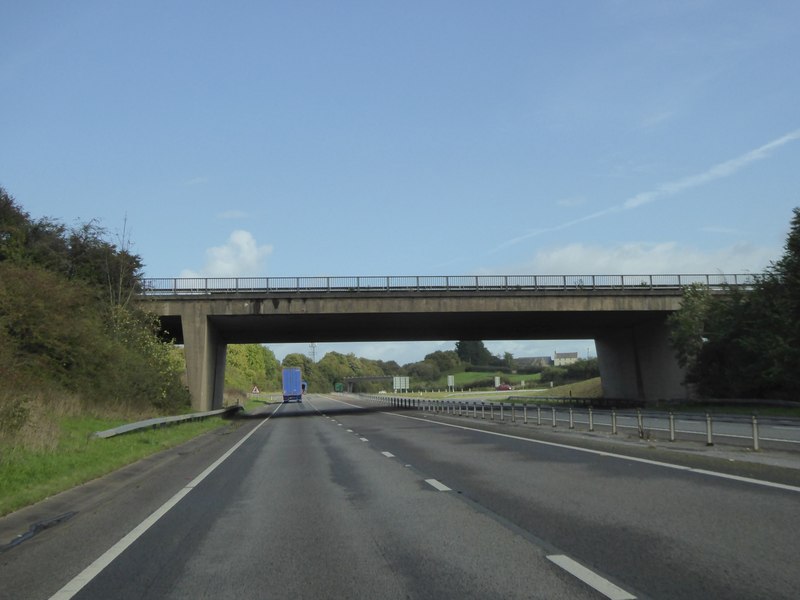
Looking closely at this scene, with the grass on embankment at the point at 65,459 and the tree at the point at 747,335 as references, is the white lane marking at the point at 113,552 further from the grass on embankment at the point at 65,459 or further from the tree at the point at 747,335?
the tree at the point at 747,335

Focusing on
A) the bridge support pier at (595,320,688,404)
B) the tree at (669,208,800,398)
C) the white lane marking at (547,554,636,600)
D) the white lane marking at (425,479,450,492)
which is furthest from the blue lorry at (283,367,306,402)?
the white lane marking at (547,554,636,600)

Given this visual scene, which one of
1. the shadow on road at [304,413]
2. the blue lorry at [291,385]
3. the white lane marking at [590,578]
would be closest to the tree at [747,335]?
the shadow on road at [304,413]

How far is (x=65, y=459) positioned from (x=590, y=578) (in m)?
13.2

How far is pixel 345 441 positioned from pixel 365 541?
18923 millimetres

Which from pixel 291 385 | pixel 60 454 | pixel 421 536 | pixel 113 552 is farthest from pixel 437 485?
pixel 291 385

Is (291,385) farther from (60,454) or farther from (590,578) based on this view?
(590,578)

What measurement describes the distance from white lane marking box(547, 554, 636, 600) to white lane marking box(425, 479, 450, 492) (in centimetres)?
532

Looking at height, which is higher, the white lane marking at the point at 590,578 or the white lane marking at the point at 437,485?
the white lane marking at the point at 590,578

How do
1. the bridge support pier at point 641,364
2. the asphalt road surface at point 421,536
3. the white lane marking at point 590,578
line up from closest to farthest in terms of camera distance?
the white lane marking at point 590,578
the asphalt road surface at point 421,536
the bridge support pier at point 641,364

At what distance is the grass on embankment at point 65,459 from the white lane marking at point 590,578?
7.90 metres

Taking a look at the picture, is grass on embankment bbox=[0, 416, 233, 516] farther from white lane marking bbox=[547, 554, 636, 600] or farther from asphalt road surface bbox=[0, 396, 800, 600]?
white lane marking bbox=[547, 554, 636, 600]

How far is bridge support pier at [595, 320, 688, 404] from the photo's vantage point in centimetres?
5612

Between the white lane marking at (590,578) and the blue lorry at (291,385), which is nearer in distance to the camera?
the white lane marking at (590,578)

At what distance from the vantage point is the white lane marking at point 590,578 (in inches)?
231
